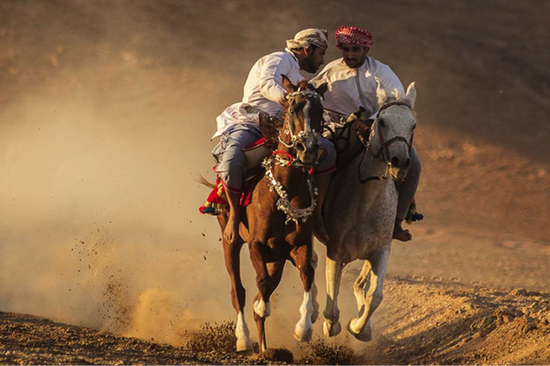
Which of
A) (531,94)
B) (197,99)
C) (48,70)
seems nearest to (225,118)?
(197,99)

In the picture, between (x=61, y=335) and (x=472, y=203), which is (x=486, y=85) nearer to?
(x=472, y=203)

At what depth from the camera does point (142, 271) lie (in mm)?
14305

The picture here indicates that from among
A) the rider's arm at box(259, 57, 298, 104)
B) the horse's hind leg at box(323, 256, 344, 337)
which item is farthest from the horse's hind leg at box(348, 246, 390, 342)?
the rider's arm at box(259, 57, 298, 104)

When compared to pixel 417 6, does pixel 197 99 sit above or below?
below

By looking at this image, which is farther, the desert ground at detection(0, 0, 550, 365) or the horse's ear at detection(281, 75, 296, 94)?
the desert ground at detection(0, 0, 550, 365)

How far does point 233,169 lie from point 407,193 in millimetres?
1812

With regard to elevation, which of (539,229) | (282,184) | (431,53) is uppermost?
(431,53)

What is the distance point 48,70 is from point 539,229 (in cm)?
1696

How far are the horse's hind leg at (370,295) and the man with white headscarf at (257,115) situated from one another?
27.8 inches

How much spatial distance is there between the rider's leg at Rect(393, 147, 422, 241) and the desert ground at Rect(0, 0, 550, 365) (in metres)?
1.35

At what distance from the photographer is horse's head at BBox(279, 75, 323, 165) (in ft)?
26.1

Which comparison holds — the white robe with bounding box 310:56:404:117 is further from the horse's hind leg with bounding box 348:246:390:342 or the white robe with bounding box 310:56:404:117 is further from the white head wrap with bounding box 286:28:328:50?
the horse's hind leg with bounding box 348:246:390:342

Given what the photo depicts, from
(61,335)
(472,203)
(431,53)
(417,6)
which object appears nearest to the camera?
(61,335)

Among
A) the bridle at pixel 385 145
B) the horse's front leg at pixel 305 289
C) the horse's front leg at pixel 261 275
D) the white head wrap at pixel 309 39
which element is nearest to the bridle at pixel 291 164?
the horse's front leg at pixel 305 289
